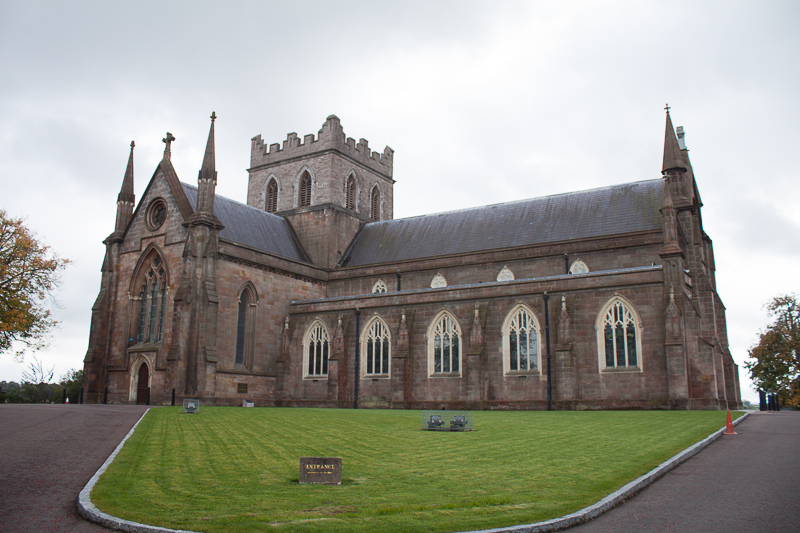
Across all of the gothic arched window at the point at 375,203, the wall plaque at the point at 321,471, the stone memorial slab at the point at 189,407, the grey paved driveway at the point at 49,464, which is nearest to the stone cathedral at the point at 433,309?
the gothic arched window at the point at 375,203

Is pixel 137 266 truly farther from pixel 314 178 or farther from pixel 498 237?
pixel 498 237

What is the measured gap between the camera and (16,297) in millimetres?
29375

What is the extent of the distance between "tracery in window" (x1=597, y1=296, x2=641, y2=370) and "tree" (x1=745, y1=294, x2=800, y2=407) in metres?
23.8

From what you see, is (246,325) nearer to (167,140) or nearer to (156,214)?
(156,214)

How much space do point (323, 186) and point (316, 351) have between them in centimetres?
1420

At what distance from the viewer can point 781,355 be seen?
46.3 m

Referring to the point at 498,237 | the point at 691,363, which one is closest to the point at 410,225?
the point at 498,237

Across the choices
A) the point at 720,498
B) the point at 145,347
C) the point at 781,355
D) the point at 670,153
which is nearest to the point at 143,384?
the point at 145,347

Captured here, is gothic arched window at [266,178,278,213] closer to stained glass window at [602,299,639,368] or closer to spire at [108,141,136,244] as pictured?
spire at [108,141,136,244]

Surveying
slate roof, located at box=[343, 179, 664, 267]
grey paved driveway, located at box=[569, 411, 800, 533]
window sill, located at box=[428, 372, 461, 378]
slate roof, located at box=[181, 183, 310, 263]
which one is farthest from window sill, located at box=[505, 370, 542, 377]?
slate roof, located at box=[181, 183, 310, 263]

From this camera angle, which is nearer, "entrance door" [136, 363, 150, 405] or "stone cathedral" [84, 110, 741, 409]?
"stone cathedral" [84, 110, 741, 409]

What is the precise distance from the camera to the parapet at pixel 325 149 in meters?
46.6

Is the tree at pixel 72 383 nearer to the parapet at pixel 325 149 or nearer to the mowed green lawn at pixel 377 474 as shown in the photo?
the parapet at pixel 325 149

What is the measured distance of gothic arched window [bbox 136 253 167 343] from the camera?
3450 centimetres
